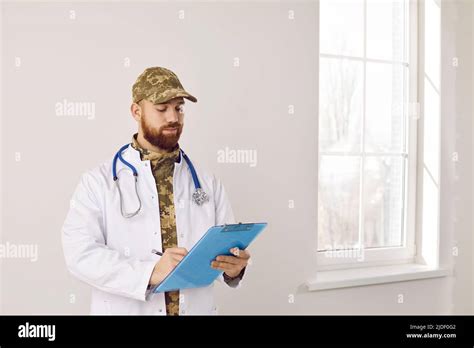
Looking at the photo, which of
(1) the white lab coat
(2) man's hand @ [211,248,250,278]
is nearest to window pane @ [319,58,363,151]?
(1) the white lab coat

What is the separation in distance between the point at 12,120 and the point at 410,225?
2.19 metres

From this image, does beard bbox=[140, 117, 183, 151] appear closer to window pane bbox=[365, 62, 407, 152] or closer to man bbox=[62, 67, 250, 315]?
man bbox=[62, 67, 250, 315]

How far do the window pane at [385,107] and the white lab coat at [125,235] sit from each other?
1.42 metres

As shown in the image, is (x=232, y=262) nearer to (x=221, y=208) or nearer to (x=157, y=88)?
(x=221, y=208)

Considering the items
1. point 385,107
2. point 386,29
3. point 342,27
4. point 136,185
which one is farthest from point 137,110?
point 386,29

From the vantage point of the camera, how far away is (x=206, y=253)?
60.1 inches

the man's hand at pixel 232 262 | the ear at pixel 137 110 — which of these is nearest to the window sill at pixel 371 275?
the man's hand at pixel 232 262

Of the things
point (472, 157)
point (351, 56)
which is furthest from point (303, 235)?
point (472, 157)

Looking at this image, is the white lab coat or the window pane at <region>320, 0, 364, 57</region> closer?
the white lab coat

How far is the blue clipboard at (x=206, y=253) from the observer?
1470 millimetres

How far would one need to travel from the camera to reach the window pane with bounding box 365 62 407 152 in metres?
2.96

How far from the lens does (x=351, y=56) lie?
289cm

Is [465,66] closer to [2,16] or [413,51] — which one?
[413,51]

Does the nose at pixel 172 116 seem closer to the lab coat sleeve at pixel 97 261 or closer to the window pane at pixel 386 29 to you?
the lab coat sleeve at pixel 97 261
